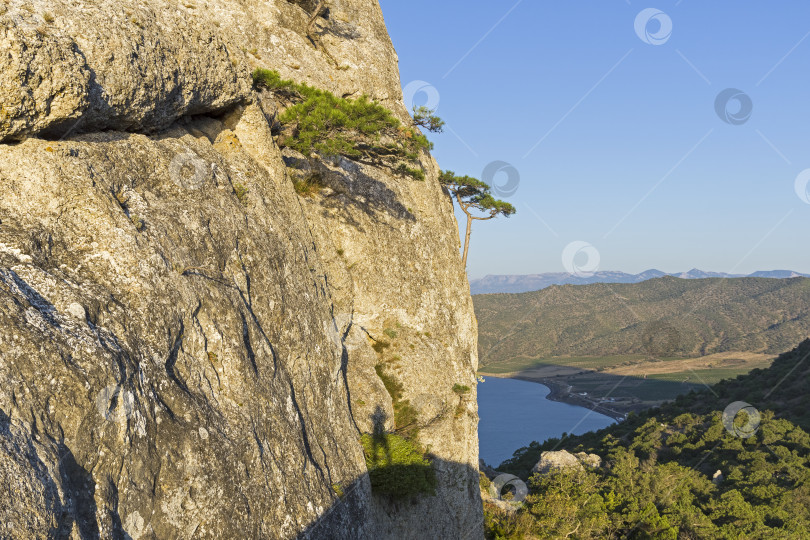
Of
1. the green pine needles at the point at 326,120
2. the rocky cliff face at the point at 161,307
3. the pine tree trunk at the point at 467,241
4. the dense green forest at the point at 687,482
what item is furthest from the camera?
the dense green forest at the point at 687,482

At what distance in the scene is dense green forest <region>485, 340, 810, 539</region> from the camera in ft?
109

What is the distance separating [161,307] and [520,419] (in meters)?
130

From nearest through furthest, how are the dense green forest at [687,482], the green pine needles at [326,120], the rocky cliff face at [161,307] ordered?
1. the rocky cliff face at [161,307]
2. the green pine needles at [326,120]
3. the dense green forest at [687,482]

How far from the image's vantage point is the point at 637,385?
142 meters

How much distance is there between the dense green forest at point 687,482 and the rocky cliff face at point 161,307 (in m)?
17.8

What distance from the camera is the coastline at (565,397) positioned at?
123 meters

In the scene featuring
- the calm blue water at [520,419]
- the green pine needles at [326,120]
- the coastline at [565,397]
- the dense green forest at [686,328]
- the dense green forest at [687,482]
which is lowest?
the calm blue water at [520,419]

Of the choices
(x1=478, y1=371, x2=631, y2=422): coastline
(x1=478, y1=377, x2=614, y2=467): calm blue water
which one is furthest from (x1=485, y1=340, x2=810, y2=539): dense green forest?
(x1=478, y1=371, x2=631, y2=422): coastline

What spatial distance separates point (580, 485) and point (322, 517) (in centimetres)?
3299

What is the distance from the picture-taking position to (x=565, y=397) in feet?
477

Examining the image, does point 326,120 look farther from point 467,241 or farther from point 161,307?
point 467,241

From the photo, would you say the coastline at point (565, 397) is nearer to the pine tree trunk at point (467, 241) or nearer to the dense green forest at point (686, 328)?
the dense green forest at point (686, 328)

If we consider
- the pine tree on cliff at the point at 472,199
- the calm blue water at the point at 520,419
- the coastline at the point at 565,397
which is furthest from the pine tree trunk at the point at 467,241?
the coastline at the point at 565,397

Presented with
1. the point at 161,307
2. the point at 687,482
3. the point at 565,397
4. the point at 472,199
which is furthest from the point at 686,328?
the point at 161,307
